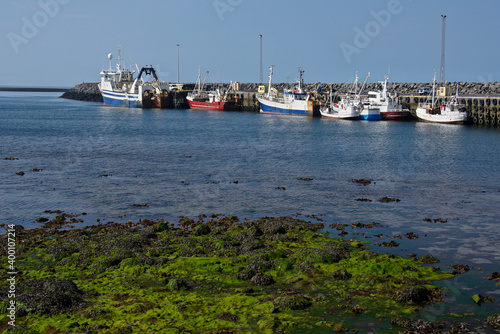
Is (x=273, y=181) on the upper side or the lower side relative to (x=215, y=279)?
upper

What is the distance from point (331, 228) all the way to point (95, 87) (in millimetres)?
193404

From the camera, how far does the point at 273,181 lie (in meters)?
27.5

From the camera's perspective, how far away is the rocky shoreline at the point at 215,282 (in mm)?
10641

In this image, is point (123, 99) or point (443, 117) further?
point (123, 99)

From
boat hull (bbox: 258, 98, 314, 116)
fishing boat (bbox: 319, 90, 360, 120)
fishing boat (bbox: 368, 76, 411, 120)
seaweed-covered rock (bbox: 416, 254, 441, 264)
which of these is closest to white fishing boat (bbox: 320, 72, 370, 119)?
fishing boat (bbox: 319, 90, 360, 120)

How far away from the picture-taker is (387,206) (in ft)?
70.5

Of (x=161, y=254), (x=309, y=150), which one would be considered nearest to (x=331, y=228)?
(x=161, y=254)

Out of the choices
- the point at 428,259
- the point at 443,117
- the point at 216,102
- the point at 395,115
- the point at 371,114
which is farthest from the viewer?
the point at 216,102

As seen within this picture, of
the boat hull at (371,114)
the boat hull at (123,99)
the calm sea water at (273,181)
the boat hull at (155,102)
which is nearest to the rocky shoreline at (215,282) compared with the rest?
the calm sea water at (273,181)

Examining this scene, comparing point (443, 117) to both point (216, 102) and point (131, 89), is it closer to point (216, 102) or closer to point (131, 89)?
point (216, 102)

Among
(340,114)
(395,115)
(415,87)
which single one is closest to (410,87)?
(415,87)

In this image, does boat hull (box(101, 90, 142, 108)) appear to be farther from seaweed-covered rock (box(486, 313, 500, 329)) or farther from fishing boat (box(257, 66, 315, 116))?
seaweed-covered rock (box(486, 313, 500, 329))

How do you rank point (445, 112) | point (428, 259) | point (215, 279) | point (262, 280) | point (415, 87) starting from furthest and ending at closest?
point (415, 87)
point (445, 112)
point (428, 259)
point (215, 279)
point (262, 280)

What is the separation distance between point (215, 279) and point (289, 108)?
80.1 meters
